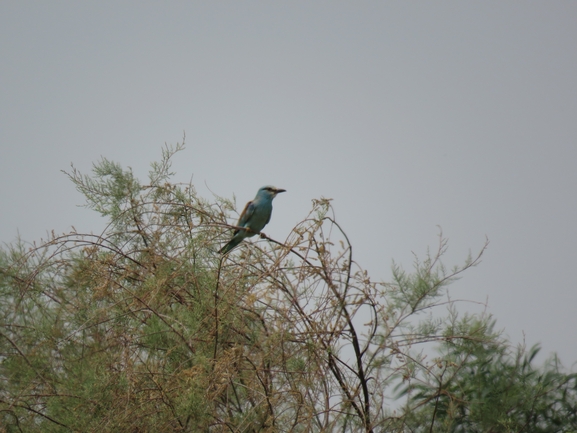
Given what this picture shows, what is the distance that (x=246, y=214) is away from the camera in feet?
16.2

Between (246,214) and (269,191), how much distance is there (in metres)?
0.28

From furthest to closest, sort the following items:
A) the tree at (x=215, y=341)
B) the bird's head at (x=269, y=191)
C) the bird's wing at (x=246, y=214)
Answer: the bird's head at (x=269, y=191)
the bird's wing at (x=246, y=214)
the tree at (x=215, y=341)

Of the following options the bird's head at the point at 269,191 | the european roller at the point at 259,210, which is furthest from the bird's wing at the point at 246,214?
the bird's head at the point at 269,191

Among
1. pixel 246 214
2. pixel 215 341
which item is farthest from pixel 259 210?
pixel 215 341

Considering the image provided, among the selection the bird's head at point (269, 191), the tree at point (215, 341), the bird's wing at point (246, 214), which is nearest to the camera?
the tree at point (215, 341)

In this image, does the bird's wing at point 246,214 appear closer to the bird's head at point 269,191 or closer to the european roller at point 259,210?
the european roller at point 259,210

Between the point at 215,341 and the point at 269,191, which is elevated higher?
the point at 269,191

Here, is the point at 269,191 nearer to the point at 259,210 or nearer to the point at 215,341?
the point at 259,210

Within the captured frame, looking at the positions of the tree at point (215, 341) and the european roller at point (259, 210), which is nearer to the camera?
the tree at point (215, 341)

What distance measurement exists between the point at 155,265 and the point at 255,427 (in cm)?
94

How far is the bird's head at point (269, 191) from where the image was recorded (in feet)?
16.7

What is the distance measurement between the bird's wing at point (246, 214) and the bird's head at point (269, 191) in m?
0.17

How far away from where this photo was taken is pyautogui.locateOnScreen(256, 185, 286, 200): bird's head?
509cm

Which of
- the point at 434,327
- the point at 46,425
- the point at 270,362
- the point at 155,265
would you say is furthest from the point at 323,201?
the point at 46,425
